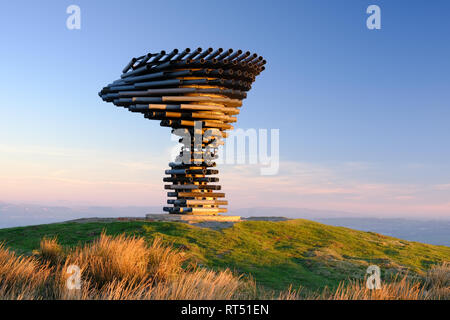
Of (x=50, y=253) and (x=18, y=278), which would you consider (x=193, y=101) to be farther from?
(x=18, y=278)

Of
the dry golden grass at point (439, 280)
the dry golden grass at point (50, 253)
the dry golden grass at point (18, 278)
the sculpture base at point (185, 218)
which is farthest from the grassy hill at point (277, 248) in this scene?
the dry golden grass at point (18, 278)

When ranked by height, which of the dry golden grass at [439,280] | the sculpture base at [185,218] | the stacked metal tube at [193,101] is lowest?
the dry golden grass at [439,280]

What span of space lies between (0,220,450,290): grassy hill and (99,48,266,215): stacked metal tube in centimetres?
340

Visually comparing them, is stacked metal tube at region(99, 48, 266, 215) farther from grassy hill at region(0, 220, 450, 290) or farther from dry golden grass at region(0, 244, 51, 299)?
dry golden grass at region(0, 244, 51, 299)

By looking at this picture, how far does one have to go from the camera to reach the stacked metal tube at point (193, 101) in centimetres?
1880

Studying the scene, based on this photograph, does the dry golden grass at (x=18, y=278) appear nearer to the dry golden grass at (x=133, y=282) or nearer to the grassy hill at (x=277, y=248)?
the dry golden grass at (x=133, y=282)

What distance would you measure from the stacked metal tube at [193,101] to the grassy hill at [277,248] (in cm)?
340

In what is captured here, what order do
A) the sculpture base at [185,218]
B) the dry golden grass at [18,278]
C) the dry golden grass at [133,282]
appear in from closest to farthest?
the dry golden grass at [133,282]
the dry golden grass at [18,278]
the sculpture base at [185,218]

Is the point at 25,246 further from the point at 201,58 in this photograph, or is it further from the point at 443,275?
the point at 443,275

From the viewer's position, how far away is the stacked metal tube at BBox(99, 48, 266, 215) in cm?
1880

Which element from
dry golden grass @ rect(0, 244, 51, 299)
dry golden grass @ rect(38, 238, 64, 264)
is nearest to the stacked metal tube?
dry golden grass @ rect(38, 238, 64, 264)

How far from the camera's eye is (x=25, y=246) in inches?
536

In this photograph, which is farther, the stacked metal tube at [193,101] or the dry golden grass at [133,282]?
the stacked metal tube at [193,101]
